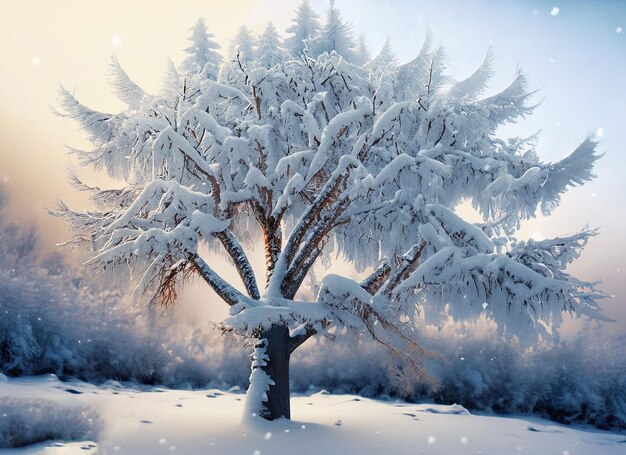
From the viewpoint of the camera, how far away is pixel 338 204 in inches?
344

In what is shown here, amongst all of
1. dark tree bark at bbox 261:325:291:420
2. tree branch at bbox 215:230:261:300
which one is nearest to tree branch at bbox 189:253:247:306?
tree branch at bbox 215:230:261:300

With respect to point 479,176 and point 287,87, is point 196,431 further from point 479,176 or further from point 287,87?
point 479,176

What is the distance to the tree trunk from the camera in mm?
8633

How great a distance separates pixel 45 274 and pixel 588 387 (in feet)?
73.4

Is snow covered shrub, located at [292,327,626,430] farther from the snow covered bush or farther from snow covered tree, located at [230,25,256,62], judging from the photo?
snow covered tree, located at [230,25,256,62]

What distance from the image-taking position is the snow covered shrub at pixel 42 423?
8805 millimetres

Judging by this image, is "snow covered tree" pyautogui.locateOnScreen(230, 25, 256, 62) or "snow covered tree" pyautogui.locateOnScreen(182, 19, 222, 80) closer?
"snow covered tree" pyautogui.locateOnScreen(230, 25, 256, 62)

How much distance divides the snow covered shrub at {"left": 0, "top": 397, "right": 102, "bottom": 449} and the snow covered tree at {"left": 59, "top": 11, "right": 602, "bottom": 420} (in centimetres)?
249

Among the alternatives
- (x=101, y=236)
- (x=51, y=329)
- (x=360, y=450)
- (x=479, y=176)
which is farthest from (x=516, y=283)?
(x=51, y=329)

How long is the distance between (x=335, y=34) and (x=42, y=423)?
1073 centimetres

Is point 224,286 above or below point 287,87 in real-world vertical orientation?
below

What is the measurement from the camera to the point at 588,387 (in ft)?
62.6

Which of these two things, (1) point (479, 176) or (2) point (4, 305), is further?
(2) point (4, 305)

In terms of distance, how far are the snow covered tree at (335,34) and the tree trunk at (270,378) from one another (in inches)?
292
